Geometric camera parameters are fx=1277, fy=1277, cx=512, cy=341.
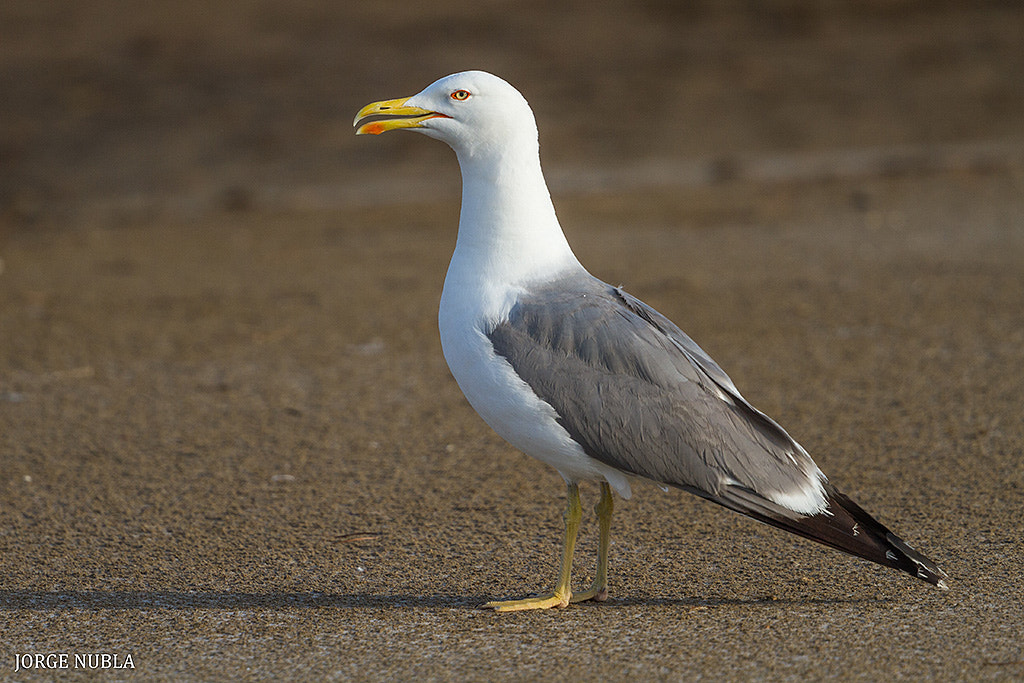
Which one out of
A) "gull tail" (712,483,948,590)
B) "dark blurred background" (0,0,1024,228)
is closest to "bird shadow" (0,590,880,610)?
"gull tail" (712,483,948,590)

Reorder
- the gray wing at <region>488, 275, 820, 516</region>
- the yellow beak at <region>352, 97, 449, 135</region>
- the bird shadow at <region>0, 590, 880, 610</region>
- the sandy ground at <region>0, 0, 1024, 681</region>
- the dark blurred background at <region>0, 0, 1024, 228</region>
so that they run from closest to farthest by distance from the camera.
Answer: the gray wing at <region>488, 275, 820, 516</region> < the sandy ground at <region>0, 0, 1024, 681</region> < the bird shadow at <region>0, 590, 880, 610</region> < the yellow beak at <region>352, 97, 449, 135</region> < the dark blurred background at <region>0, 0, 1024, 228</region>

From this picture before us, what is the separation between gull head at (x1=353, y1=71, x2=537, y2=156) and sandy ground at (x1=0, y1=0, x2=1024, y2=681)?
1.40 metres

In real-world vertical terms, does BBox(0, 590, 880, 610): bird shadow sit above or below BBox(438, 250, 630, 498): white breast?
below

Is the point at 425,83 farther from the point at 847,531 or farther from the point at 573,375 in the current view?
the point at 847,531

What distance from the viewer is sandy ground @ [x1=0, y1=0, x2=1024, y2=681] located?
3.71 meters

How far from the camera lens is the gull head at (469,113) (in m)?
3.91

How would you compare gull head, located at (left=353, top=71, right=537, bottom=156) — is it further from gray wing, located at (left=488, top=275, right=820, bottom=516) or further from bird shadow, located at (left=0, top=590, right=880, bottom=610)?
bird shadow, located at (left=0, top=590, right=880, bottom=610)

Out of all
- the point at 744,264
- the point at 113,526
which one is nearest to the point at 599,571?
the point at 113,526

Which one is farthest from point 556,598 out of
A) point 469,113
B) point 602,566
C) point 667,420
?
point 469,113

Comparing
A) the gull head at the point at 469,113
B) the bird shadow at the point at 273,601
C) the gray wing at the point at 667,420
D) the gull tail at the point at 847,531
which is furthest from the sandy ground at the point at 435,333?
the gull head at the point at 469,113

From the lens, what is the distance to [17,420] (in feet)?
19.7

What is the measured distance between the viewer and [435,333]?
7574 millimetres

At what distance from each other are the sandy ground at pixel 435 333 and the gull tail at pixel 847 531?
20 centimetres

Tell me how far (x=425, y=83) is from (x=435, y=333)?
8707 mm
